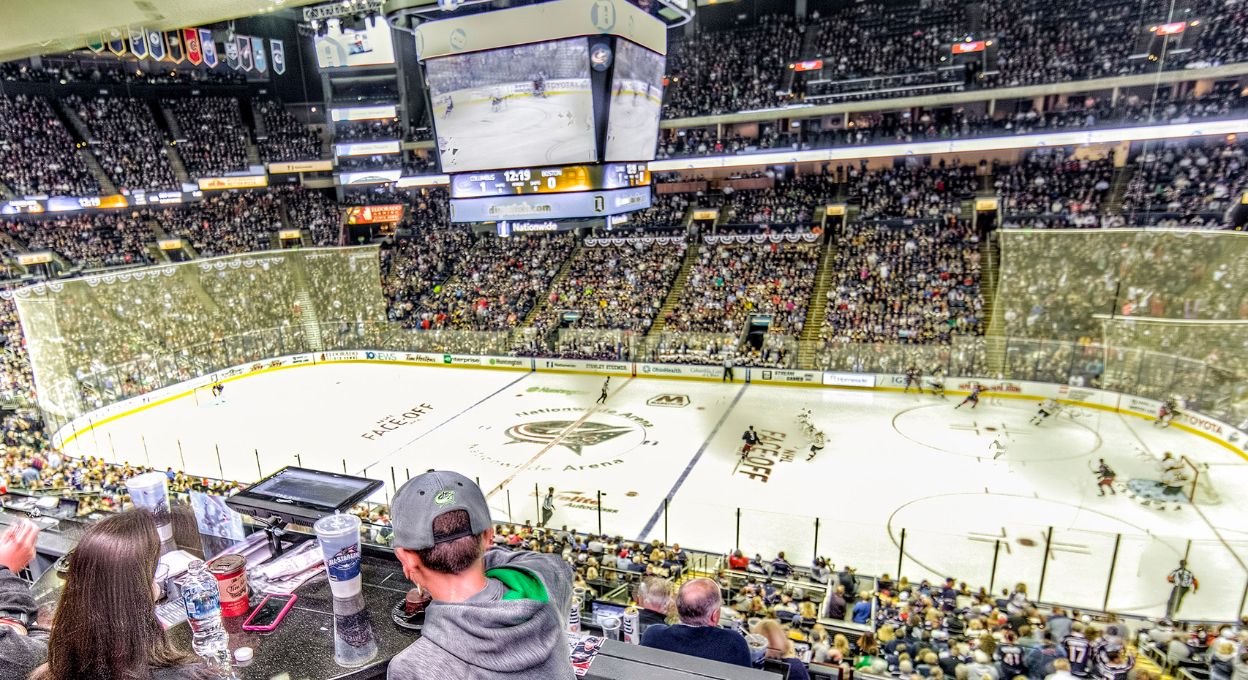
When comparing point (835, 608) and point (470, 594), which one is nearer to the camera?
point (470, 594)

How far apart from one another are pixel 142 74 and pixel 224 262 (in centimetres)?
1869

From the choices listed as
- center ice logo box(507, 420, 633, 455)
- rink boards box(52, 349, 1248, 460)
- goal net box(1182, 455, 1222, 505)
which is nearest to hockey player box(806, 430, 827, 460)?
center ice logo box(507, 420, 633, 455)

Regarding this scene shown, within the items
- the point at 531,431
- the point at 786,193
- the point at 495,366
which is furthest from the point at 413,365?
the point at 786,193

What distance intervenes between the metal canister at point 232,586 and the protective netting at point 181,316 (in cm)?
2230

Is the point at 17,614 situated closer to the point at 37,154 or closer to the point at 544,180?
the point at 544,180

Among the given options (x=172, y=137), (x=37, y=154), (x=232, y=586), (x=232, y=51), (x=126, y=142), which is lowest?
(x=232, y=586)

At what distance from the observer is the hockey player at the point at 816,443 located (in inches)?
687

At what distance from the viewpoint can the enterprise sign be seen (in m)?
13.8

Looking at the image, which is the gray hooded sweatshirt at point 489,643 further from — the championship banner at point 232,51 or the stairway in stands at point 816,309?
the championship banner at point 232,51

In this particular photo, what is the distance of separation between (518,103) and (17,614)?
1175 cm

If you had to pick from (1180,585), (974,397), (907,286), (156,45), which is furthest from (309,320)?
(1180,585)

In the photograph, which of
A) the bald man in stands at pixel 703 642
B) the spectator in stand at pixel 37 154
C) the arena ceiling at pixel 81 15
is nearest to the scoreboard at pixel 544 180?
the arena ceiling at pixel 81 15

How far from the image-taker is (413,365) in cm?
2900

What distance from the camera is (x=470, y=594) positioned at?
176cm
